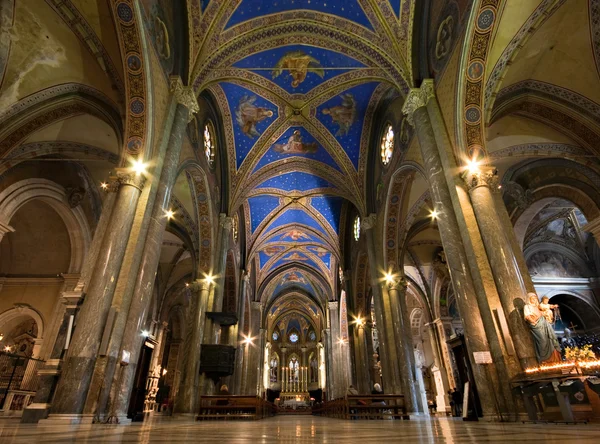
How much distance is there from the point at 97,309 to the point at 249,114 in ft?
33.8

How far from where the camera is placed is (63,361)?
579 cm

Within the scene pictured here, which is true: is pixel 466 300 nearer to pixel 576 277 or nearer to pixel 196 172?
pixel 196 172

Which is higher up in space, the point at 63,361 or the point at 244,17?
the point at 244,17

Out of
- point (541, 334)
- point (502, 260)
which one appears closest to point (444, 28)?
point (502, 260)

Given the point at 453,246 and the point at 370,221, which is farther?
the point at 370,221

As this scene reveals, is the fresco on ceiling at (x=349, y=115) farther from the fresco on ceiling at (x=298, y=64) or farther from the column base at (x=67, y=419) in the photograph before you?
the column base at (x=67, y=419)

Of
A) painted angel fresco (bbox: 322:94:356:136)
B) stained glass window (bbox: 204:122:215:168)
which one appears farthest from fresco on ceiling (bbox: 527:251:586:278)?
stained glass window (bbox: 204:122:215:168)

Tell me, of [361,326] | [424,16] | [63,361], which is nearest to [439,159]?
[424,16]

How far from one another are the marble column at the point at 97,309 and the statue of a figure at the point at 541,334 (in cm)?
703

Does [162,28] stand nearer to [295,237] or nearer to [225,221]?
[225,221]

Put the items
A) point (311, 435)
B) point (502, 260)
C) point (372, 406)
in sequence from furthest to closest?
point (372, 406) < point (502, 260) < point (311, 435)

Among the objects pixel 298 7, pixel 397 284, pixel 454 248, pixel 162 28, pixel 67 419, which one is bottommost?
pixel 67 419

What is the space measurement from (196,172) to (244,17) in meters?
5.13

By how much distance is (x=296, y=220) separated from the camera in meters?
21.5
